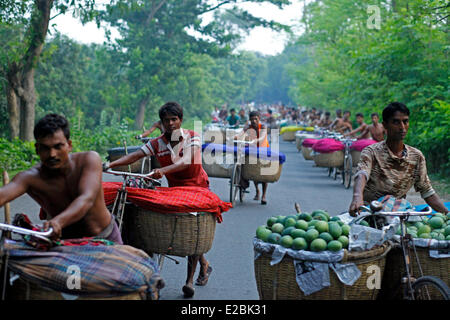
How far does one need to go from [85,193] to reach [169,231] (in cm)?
152

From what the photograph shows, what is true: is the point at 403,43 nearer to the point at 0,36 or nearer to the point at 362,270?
the point at 362,270

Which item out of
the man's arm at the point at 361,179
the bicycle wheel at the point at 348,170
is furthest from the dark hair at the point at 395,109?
the bicycle wheel at the point at 348,170

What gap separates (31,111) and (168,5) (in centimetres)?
2464

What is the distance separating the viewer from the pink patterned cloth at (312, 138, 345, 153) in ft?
52.3

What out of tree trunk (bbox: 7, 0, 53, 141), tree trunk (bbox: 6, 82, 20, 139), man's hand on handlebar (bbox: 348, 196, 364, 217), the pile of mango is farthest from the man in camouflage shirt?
tree trunk (bbox: 6, 82, 20, 139)

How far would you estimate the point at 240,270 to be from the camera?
22.9 ft

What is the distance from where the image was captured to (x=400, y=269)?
4465mm

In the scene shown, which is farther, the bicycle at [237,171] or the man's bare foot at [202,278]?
the bicycle at [237,171]

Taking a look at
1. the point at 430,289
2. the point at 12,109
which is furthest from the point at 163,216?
the point at 12,109

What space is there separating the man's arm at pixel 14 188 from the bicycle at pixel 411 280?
226 cm

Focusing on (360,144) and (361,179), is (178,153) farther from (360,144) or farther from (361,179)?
(360,144)

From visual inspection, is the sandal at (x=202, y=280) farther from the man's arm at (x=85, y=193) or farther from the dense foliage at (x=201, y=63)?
the dense foliage at (x=201, y=63)

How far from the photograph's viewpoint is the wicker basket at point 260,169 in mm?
11711
